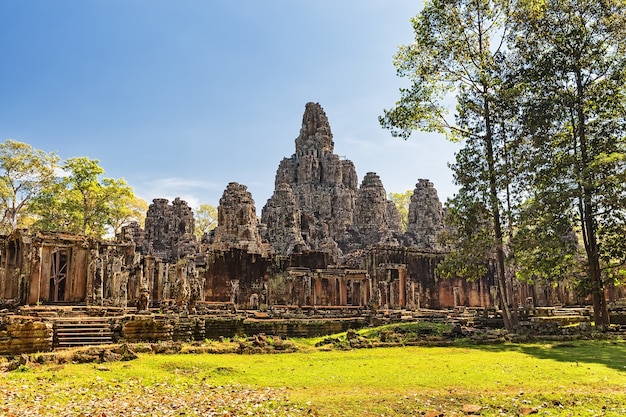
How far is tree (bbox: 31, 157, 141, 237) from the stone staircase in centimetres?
3022

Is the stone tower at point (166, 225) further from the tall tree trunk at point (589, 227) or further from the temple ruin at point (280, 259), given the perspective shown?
the tall tree trunk at point (589, 227)

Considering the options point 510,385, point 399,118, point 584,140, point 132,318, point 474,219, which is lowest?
point 510,385

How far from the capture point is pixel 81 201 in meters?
48.5

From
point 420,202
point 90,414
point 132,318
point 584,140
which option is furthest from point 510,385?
point 420,202

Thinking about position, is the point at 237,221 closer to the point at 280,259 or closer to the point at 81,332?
the point at 280,259

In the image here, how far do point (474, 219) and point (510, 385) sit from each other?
13656 millimetres

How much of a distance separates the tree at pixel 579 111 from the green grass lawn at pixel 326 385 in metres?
9.47

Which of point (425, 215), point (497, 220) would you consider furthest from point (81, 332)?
point (425, 215)

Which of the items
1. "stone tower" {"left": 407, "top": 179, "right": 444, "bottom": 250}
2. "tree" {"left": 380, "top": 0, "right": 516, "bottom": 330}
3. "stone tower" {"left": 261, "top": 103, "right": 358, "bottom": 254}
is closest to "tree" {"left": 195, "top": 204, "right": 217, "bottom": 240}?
"stone tower" {"left": 261, "top": 103, "right": 358, "bottom": 254}

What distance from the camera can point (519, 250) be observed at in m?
22.5

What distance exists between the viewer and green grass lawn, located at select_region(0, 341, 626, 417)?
8.38 metres

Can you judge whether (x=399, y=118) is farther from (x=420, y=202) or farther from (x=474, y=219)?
(x=420, y=202)

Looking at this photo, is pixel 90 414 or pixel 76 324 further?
pixel 76 324

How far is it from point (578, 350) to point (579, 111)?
12.7 meters
